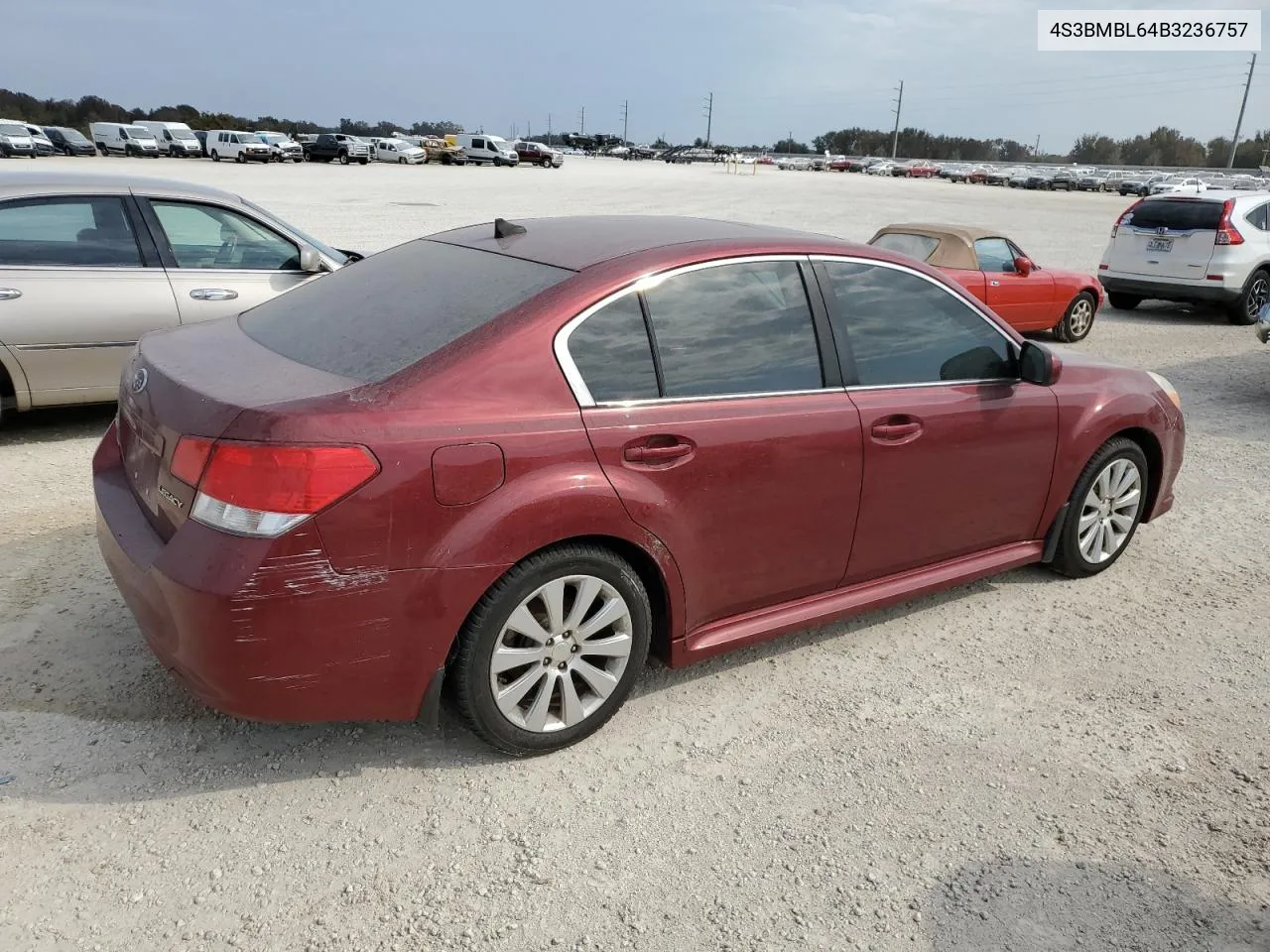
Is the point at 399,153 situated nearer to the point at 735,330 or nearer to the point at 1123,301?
the point at 1123,301

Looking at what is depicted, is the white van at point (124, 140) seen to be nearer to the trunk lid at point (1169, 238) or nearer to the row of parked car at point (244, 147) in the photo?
the row of parked car at point (244, 147)

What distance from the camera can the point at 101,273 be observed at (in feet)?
19.9

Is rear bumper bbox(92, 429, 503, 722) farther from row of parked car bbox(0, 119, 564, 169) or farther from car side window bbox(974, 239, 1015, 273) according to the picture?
row of parked car bbox(0, 119, 564, 169)

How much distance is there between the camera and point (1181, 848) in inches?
115

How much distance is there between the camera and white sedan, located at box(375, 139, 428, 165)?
184ft

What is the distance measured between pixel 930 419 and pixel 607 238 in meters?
1.41

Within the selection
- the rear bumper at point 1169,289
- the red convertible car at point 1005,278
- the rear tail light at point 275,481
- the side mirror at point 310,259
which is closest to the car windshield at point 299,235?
the side mirror at point 310,259

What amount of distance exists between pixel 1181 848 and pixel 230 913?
106 inches

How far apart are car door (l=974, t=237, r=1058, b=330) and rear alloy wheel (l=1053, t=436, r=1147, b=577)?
18.6 ft

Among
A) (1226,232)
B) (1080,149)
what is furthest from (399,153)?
(1080,149)

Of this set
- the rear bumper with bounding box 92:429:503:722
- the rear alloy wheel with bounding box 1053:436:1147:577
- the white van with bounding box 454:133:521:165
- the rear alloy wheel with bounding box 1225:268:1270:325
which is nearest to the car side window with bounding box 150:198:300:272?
the rear bumper with bounding box 92:429:503:722

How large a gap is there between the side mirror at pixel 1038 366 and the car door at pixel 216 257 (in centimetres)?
460

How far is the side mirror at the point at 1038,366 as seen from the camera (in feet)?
13.3

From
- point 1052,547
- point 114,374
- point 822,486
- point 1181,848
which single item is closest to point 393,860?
point 822,486
